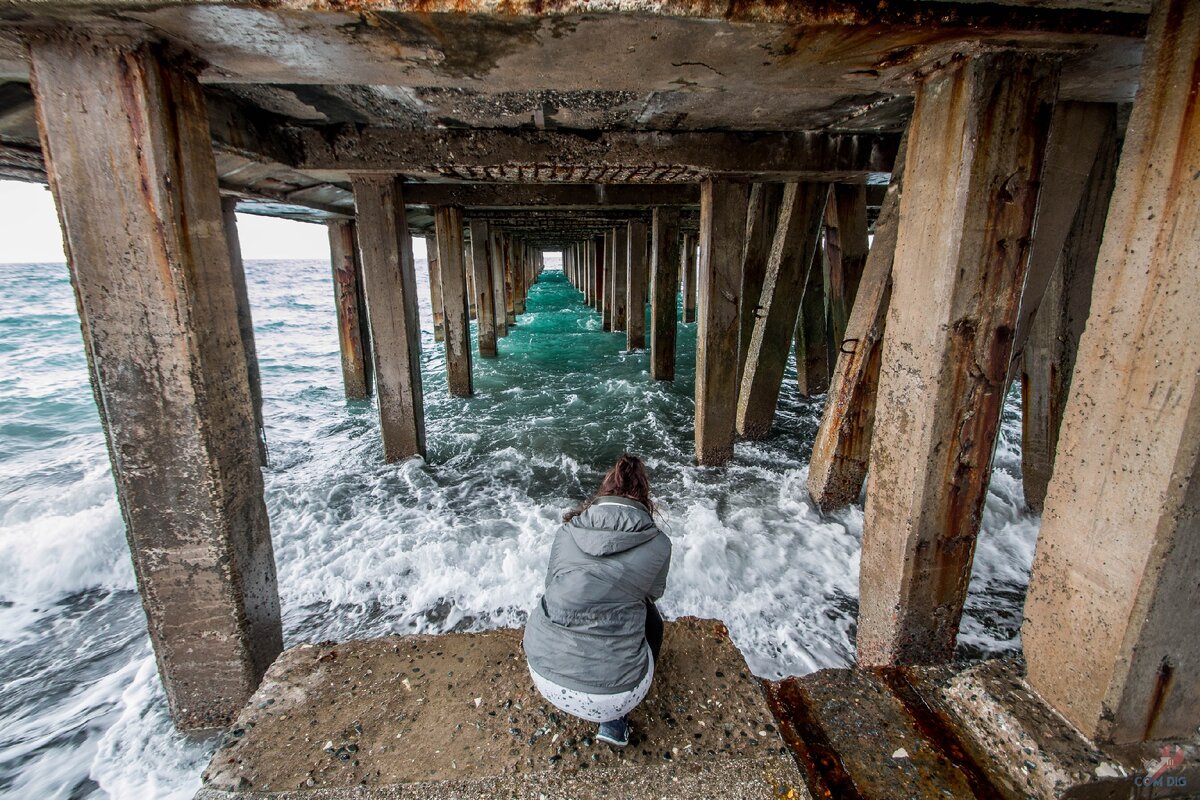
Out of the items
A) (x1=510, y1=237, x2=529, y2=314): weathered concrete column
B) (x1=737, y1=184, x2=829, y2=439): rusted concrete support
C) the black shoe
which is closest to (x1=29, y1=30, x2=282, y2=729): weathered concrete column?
the black shoe

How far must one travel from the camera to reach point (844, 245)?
595 cm

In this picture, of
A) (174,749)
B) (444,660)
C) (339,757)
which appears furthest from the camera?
(174,749)

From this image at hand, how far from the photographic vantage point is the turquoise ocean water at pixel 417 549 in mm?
3172

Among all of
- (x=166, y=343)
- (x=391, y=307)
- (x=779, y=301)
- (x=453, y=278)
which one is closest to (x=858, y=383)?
(x=779, y=301)

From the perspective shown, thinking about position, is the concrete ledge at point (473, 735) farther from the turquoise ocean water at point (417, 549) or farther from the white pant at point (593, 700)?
the turquoise ocean water at point (417, 549)

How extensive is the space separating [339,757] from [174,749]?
64.8 inches

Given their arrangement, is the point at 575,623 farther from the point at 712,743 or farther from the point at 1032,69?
the point at 1032,69

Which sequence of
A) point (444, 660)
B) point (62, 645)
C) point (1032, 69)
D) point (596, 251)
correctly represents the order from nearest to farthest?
point (1032, 69)
point (444, 660)
point (62, 645)
point (596, 251)

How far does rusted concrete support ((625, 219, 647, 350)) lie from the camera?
1083 centimetres

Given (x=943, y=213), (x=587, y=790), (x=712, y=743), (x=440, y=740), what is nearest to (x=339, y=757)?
(x=440, y=740)

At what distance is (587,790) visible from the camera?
1.64 meters

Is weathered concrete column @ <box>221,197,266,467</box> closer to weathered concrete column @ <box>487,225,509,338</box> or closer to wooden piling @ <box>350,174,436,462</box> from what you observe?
wooden piling @ <box>350,174,436,462</box>

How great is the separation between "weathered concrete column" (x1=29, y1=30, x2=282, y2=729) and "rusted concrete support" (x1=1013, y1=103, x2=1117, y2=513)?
370cm

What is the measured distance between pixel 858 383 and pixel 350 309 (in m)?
7.60
